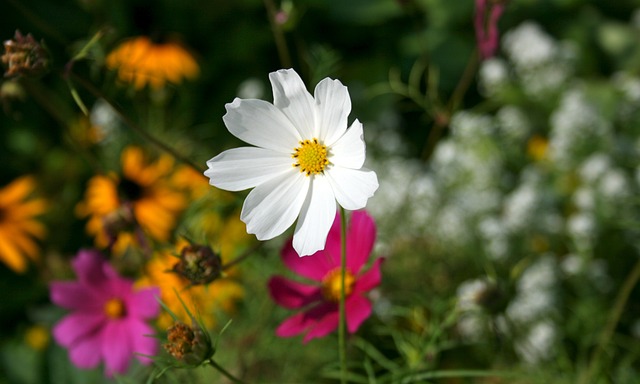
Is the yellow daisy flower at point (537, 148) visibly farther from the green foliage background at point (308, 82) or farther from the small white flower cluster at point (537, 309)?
the small white flower cluster at point (537, 309)

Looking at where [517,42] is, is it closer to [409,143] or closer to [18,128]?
[409,143]

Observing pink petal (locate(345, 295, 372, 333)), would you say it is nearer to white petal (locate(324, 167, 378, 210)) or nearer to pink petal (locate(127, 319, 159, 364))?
white petal (locate(324, 167, 378, 210))

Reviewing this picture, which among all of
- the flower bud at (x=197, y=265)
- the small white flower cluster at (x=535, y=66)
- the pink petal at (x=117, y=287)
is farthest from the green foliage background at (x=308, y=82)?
the flower bud at (x=197, y=265)

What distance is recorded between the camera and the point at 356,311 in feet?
1.76

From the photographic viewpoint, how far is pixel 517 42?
4.57 ft

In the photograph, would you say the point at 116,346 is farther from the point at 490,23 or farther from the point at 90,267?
the point at 490,23

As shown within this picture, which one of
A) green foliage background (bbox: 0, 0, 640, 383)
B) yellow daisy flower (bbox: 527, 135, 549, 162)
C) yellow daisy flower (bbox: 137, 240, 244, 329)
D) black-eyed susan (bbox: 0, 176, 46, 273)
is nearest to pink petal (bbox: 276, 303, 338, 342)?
yellow daisy flower (bbox: 137, 240, 244, 329)

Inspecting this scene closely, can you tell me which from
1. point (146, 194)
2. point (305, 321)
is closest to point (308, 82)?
point (146, 194)

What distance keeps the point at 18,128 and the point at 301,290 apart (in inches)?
45.5

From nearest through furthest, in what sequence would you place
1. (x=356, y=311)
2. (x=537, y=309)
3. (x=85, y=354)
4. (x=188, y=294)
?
(x=356, y=311)
(x=85, y=354)
(x=188, y=294)
(x=537, y=309)

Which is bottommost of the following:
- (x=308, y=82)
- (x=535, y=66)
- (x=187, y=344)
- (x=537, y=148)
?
(x=187, y=344)

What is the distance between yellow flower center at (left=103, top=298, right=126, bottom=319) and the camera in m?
0.78

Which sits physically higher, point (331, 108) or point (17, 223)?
point (17, 223)

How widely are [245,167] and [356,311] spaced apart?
0.47 feet
